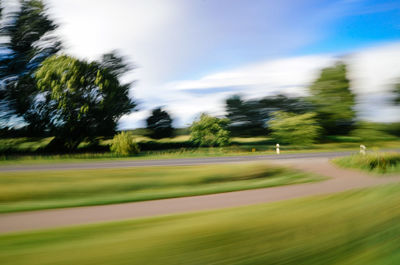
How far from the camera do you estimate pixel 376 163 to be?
13.8 metres

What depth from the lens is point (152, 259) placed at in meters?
3.47

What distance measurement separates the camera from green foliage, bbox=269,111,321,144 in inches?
1332

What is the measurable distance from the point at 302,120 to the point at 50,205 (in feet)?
107

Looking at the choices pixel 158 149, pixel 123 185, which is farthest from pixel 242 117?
pixel 123 185

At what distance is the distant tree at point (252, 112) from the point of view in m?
41.2

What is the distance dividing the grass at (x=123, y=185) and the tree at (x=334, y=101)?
30.3 m

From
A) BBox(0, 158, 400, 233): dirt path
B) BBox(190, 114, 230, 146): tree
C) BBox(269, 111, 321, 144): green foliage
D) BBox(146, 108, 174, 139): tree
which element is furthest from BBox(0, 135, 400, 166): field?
BBox(0, 158, 400, 233): dirt path

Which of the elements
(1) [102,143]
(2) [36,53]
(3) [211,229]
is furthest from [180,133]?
(3) [211,229]

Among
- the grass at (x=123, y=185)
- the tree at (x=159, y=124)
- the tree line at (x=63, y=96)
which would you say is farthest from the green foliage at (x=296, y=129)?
the grass at (x=123, y=185)

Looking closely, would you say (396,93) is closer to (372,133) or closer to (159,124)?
(372,133)

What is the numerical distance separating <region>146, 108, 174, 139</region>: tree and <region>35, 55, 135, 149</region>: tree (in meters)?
7.49

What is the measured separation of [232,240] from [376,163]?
12.8 m

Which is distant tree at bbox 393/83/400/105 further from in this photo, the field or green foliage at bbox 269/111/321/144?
green foliage at bbox 269/111/321/144

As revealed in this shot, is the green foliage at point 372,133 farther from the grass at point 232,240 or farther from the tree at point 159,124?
the grass at point 232,240
